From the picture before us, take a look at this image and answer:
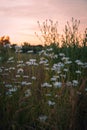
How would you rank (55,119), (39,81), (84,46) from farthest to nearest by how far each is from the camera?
(84,46) → (39,81) → (55,119)

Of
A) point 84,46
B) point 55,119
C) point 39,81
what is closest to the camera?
point 55,119

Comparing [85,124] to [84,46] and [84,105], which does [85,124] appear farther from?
[84,46]

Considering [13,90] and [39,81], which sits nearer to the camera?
[13,90]

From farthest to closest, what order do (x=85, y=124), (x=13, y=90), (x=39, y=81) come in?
(x=39, y=81), (x=13, y=90), (x=85, y=124)

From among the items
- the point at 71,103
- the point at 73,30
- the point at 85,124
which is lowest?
the point at 85,124

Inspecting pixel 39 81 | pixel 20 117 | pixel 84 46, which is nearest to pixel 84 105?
pixel 20 117

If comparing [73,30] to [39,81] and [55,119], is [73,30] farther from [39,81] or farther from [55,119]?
[55,119]

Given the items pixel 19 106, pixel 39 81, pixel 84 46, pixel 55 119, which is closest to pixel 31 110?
pixel 19 106

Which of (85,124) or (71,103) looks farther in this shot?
(85,124)

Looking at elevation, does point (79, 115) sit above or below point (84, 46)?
below

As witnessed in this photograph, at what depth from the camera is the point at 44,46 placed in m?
8.85

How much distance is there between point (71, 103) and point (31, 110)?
61 centimetres

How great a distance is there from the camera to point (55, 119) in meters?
4.47

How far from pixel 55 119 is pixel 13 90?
0.93 meters
